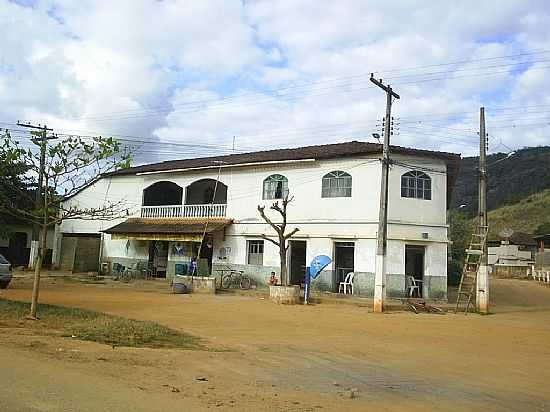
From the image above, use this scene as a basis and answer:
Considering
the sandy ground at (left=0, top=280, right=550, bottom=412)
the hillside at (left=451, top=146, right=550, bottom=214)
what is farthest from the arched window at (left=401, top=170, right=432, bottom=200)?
the hillside at (left=451, top=146, right=550, bottom=214)

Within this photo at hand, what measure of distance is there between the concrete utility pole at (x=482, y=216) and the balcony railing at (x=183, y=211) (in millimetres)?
12464

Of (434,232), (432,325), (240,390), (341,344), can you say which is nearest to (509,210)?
(434,232)

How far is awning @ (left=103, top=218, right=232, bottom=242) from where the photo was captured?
93.6 feet

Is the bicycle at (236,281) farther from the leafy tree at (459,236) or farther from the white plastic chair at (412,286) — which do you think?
the leafy tree at (459,236)

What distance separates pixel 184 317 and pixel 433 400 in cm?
934

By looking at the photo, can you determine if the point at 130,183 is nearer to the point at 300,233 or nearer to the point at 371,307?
the point at 300,233

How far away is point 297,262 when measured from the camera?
90.5 ft

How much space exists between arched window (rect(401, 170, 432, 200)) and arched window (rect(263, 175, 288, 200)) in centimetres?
555

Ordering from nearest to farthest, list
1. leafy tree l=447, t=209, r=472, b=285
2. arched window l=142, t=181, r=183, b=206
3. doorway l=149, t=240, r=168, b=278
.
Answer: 1. doorway l=149, t=240, r=168, b=278
2. arched window l=142, t=181, r=183, b=206
3. leafy tree l=447, t=209, r=472, b=285

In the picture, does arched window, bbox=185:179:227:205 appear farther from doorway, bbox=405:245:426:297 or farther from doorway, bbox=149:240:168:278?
doorway, bbox=405:245:426:297

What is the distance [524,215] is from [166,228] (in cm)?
6211

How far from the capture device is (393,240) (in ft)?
78.5

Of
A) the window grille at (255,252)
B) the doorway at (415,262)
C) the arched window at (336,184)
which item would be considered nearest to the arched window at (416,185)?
the doorway at (415,262)

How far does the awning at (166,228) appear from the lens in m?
28.5
